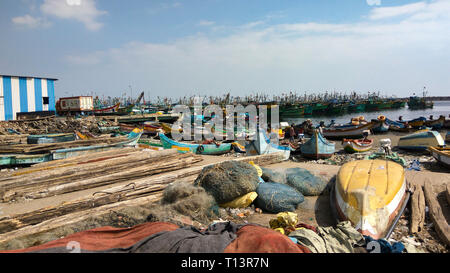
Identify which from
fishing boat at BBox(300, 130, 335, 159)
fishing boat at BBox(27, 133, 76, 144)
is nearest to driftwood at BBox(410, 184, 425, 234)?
fishing boat at BBox(300, 130, 335, 159)

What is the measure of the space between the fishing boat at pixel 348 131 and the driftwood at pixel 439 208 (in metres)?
19.7

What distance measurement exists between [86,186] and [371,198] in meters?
6.60

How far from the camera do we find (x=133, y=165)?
349 inches

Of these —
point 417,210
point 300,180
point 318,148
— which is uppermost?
point 300,180

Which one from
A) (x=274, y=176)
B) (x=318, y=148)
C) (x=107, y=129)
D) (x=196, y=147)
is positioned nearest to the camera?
(x=274, y=176)

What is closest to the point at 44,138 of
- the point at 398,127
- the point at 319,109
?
the point at 398,127

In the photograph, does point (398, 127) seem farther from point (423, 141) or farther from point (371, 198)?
point (371, 198)

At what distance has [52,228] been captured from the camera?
488 cm

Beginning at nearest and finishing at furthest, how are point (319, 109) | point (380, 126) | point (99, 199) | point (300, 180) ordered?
point (99, 199)
point (300, 180)
point (380, 126)
point (319, 109)

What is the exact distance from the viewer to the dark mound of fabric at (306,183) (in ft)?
26.2

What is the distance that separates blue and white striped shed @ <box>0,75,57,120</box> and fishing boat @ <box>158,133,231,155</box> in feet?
60.9

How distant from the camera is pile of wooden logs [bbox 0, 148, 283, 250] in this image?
16.1ft

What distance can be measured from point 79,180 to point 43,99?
2844cm
